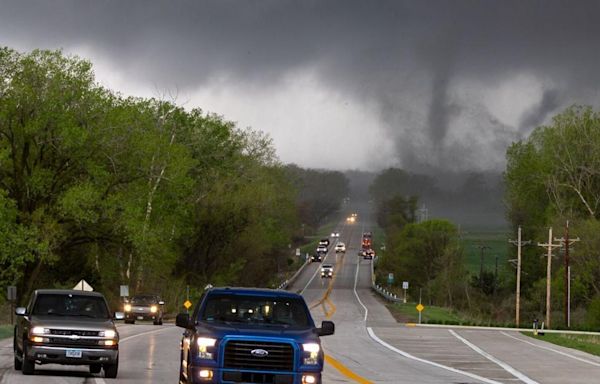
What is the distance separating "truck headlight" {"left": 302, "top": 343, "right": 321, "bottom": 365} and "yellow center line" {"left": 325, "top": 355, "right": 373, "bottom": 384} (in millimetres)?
6806

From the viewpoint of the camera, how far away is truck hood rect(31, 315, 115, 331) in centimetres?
2059

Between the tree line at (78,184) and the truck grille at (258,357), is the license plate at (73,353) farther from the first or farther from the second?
the tree line at (78,184)

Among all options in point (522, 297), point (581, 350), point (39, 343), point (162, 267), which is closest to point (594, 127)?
point (522, 297)

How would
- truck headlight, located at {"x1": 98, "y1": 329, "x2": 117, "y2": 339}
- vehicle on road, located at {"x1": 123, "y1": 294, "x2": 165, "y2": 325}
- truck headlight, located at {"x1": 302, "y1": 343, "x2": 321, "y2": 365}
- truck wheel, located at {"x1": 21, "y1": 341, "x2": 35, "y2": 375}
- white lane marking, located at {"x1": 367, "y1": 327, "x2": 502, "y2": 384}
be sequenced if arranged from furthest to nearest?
1. vehicle on road, located at {"x1": 123, "y1": 294, "x2": 165, "y2": 325}
2. white lane marking, located at {"x1": 367, "y1": 327, "x2": 502, "y2": 384}
3. truck headlight, located at {"x1": 98, "y1": 329, "x2": 117, "y2": 339}
4. truck wheel, located at {"x1": 21, "y1": 341, "x2": 35, "y2": 375}
5. truck headlight, located at {"x1": 302, "y1": 343, "x2": 321, "y2": 365}

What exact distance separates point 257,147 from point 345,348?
70.2 m

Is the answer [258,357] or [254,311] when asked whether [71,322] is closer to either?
[254,311]

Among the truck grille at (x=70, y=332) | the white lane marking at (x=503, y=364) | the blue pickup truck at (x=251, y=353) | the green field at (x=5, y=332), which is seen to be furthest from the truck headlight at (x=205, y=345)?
the green field at (x=5, y=332)

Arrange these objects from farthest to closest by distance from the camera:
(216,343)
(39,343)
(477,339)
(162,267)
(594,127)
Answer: (594,127), (162,267), (477,339), (39,343), (216,343)

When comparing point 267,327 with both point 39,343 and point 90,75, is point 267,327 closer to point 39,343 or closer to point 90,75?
point 39,343

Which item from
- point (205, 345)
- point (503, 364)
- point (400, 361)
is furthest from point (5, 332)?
point (205, 345)

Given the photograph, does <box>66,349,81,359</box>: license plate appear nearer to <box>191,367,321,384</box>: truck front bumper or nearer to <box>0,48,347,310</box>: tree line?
<box>191,367,321,384</box>: truck front bumper

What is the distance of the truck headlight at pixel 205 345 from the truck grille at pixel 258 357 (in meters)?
0.23

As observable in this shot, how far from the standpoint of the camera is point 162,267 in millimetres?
80375

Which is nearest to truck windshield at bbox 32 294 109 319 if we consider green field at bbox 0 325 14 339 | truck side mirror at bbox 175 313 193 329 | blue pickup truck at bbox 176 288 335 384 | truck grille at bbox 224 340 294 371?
truck side mirror at bbox 175 313 193 329
